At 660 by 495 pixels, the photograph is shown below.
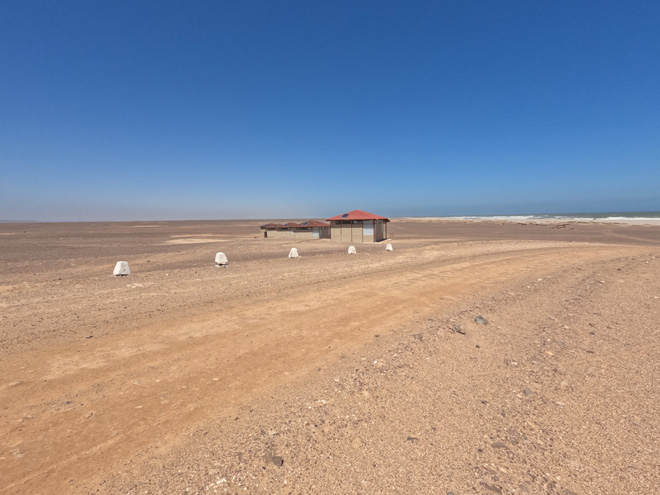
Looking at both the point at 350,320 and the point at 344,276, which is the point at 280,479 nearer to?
the point at 350,320

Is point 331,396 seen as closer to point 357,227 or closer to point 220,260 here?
point 220,260

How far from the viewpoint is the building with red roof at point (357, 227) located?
94.4 feet

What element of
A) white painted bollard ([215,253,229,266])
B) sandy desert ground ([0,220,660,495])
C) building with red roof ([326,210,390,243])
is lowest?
sandy desert ground ([0,220,660,495])

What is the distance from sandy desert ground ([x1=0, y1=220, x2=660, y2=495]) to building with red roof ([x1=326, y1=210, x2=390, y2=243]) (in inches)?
857

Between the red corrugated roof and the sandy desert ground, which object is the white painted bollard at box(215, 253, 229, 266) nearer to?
the sandy desert ground

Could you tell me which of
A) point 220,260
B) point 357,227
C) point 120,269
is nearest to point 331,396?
point 120,269

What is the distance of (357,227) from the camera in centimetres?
2919

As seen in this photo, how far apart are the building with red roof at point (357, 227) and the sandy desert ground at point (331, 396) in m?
21.8

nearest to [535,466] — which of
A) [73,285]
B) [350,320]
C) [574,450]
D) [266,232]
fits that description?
[574,450]

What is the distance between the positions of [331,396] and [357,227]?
1031 inches

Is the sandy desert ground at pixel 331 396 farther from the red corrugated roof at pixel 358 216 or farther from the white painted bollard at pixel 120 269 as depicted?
the red corrugated roof at pixel 358 216

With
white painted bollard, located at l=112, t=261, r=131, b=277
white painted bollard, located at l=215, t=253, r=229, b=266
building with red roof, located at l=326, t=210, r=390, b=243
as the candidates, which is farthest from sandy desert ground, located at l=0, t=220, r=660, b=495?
building with red roof, located at l=326, t=210, r=390, b=243

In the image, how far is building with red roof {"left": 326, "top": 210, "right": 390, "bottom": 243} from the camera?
2877 cm

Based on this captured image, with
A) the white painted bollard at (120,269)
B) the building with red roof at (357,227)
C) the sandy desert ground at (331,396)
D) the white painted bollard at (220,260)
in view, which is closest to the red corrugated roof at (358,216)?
the building with red roof at (357,227)
